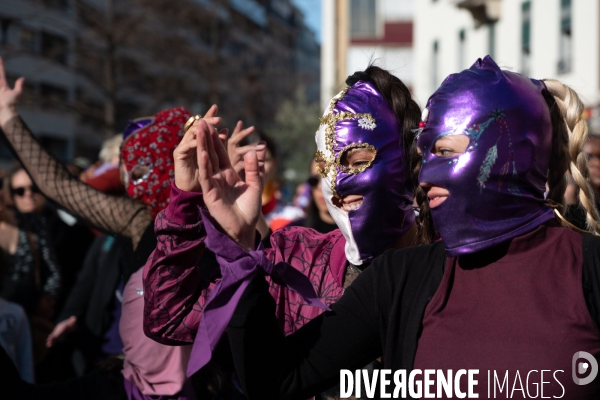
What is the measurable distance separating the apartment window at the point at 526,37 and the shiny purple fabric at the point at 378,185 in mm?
14443

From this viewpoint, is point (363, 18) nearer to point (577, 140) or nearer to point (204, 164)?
point (577, 140)

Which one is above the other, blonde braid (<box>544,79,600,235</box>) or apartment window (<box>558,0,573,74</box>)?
apartment window (<box>558,0,573,74</box>)

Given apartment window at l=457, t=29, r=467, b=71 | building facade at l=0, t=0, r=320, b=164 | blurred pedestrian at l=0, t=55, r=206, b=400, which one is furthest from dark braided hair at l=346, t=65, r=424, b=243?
apartment window at l=457, t=29, r=467, b=71

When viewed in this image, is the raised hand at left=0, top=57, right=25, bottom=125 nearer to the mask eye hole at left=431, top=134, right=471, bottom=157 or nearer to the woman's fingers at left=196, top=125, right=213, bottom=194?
the woman's fingers at left=196, top=125, right=213, bottom=194

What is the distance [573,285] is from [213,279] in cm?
92

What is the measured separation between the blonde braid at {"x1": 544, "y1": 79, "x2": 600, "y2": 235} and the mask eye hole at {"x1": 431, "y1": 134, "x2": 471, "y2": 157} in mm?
327

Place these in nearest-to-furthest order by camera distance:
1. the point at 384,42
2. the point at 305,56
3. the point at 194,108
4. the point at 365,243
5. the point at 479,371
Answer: the point at 479,371
the point at 365,243
the point at 194,108
the point at 384,42
the point at 305,56

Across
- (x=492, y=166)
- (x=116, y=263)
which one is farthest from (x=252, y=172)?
(x=116, y=263)

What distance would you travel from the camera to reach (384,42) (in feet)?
93.0

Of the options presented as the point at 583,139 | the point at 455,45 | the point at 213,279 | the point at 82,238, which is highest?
the point at 455,45

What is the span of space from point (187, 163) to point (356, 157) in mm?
636

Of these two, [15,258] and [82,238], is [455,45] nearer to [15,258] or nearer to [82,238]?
[82,238]

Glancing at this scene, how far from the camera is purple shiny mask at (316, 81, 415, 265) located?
254cm

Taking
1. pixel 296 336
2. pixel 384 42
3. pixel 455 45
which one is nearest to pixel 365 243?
pixel 296 336
